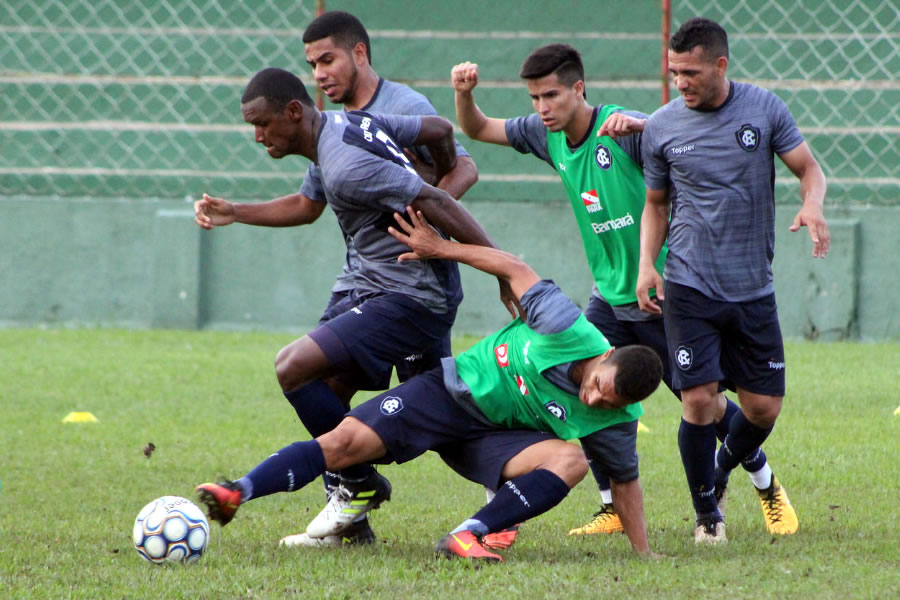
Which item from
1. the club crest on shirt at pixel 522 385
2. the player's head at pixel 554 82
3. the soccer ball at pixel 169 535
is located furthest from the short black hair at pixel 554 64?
the soccer ball at pixel 169 535

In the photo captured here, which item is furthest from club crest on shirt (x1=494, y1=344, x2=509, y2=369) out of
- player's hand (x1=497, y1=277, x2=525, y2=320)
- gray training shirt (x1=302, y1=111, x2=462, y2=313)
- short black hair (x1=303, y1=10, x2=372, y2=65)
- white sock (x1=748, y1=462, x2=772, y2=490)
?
short black hair (x1=303, y1=10, x2=372, y2=65)

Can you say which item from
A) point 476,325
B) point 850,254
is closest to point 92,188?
point 476,325

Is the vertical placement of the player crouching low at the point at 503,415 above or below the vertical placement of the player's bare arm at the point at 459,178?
below

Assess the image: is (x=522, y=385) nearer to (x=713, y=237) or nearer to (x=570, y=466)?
(x=570, y=466)

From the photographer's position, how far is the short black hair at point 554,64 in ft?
17.2

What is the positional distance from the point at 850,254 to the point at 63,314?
7285mm

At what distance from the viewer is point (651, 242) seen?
510 cm

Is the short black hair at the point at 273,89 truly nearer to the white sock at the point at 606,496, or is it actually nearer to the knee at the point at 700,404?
the knee at the point at 700,404

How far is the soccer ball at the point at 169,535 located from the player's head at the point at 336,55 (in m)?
2.09

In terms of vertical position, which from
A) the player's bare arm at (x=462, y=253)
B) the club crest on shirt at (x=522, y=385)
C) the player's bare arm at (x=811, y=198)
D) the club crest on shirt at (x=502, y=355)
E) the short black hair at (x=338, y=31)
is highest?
the short black hair at (x=338, y=31)

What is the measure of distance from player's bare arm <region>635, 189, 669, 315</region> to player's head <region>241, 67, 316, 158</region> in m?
1.39

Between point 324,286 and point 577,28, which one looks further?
point 577,28

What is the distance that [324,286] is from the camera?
472 inches

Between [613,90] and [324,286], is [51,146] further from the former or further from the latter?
[613,90]
